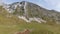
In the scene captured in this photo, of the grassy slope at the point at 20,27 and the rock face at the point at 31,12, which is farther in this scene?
the rock face at the point at 31,12

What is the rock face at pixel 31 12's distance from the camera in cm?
689

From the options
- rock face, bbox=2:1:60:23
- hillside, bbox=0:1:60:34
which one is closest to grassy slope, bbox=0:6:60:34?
hillside, bbox=0:1:60:34

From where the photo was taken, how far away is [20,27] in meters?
6.64

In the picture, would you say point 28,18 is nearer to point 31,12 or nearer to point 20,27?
point 31,12

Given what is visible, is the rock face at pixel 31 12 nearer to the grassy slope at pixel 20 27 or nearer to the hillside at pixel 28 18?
the hillside at pixel 28 18

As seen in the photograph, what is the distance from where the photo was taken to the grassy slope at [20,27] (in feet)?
21.5

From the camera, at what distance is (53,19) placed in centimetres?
694

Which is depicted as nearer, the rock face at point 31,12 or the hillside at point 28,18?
the hillside at point 28,18

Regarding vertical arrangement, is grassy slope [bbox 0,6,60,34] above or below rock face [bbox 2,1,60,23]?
below

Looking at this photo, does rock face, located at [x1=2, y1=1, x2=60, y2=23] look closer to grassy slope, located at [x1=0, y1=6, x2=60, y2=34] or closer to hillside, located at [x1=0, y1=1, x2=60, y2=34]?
hillside, located at [x1=0, y1=1, x2=60, y2=34]

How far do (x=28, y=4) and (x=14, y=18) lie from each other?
0.93 meters

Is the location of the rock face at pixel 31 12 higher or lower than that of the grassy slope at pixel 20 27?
higher

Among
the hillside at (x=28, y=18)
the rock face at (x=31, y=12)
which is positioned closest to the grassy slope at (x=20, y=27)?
the hillside at (x=28, y=18)

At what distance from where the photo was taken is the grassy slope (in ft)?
21.5
